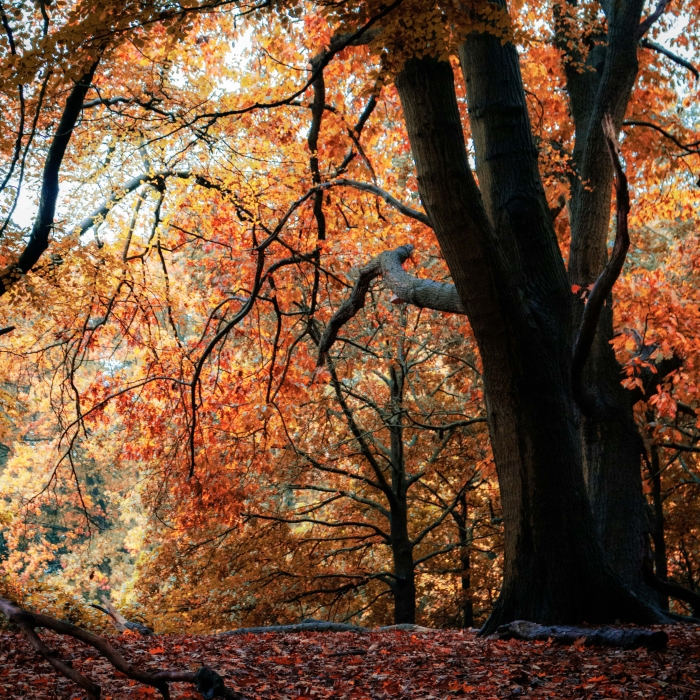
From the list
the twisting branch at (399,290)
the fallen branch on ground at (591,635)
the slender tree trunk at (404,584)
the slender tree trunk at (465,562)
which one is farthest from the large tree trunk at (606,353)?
the slender tree trunk at (465,562)

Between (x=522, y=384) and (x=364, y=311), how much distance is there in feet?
21.4

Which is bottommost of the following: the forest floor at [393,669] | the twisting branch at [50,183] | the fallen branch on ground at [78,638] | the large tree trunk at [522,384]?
the forest floor at [393,669]

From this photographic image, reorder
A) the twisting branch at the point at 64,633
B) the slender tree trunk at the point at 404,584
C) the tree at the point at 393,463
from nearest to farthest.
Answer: the twisting branch at the point at 64,633 < the tree at the point at 393,463 < the slender tree trunk at the point at 404,584

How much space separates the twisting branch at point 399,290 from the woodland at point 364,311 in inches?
1.1

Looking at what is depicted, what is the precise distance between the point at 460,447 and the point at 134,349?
22.9 ft

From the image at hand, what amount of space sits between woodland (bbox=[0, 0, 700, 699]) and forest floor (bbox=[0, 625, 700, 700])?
36 mm

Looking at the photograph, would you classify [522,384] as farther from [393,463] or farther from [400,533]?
[400,533]

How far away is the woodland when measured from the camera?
13.0ft

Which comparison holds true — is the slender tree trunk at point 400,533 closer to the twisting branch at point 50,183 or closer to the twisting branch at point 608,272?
the twisting branch at point 608,272

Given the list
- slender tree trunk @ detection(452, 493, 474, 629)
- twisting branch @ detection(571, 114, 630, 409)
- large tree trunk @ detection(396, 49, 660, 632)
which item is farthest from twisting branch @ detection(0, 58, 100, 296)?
slender tree trunk @ detection(452, 493, 474, 629)

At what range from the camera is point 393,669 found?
405 centimetres

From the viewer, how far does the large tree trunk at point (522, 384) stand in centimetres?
464

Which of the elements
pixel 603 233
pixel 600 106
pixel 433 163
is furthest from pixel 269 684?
pixel 600 106

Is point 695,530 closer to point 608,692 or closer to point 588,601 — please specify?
point 588,601
